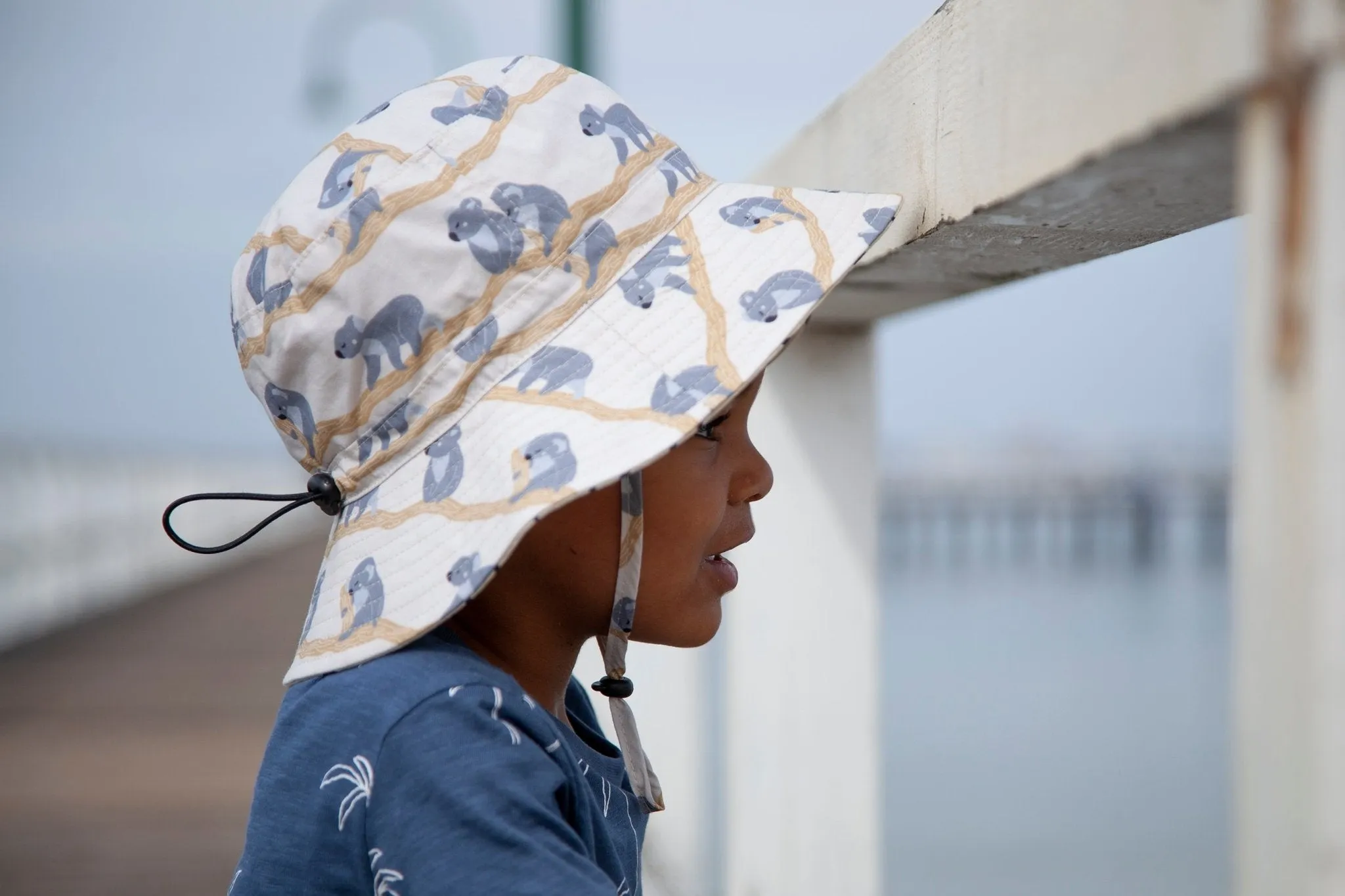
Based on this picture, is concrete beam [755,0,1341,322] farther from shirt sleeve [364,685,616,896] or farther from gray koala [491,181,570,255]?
shirt sleeve [364,685,616,896]

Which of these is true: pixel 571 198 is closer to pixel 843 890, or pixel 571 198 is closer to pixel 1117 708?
pixel 843 890

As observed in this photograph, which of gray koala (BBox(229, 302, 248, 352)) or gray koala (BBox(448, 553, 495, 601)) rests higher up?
gray koala (BBox(229, 302, 248, 352))

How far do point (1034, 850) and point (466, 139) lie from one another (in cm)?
703

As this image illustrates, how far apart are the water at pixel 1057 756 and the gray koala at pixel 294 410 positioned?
19.3ft

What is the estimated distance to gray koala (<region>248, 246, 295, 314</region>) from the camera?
1190 millimetres

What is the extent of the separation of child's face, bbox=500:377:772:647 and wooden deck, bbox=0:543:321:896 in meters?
3.16

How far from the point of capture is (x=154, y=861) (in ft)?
13.9

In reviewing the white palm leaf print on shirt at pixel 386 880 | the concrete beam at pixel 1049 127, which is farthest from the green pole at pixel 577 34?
the white palm leaf print on shirt at pixel 386 880

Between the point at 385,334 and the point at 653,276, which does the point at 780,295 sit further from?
the point at 385,334

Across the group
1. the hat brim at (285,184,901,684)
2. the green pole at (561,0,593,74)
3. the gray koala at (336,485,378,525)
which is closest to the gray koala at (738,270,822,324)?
the hat brim at (285,184,901,684)

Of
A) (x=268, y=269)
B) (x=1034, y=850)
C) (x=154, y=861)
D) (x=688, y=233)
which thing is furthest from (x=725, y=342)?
(x=1034, y=850)

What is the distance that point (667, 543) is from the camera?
49.1 inches

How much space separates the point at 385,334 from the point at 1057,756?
376 inches

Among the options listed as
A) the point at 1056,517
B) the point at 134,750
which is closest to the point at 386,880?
the point at 134,750
